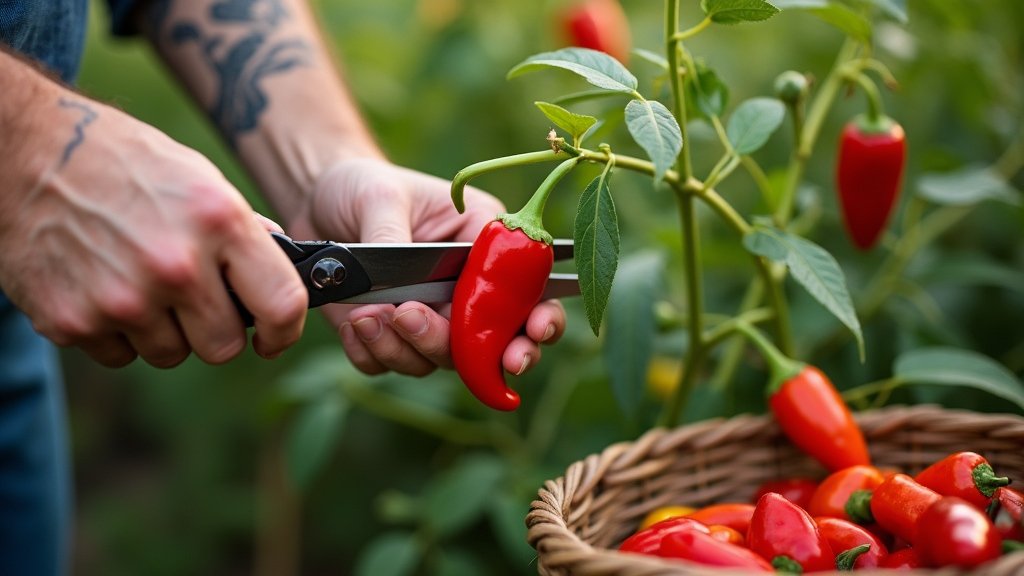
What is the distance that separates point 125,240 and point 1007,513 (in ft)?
2.76

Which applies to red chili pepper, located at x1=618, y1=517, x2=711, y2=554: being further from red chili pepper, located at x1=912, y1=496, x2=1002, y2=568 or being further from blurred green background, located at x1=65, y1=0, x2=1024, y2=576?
blurred green background, located at x1=65, y1=0, x2=1024, y2=576

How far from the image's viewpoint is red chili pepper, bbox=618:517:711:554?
0.93 m

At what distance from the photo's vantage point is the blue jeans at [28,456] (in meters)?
1.51

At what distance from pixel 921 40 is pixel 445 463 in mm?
1367

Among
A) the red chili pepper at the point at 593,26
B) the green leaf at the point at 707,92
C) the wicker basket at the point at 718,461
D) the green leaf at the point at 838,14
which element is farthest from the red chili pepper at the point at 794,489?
the red chili pepper at the point at 593,26

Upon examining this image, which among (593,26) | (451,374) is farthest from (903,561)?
(593,26)

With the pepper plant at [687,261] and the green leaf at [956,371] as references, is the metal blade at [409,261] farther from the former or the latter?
the green leaf at [956,371]

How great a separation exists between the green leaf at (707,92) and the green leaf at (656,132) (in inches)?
9.6

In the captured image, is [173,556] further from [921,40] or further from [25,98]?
[921,40]

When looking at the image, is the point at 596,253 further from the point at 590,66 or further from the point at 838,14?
the point at 838,14

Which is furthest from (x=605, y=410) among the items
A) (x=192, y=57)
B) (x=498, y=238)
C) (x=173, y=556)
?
(x=173, y=556)

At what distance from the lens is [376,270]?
3.50 feet

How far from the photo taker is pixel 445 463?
2.11 meters

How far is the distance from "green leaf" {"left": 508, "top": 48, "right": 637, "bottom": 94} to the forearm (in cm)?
50
